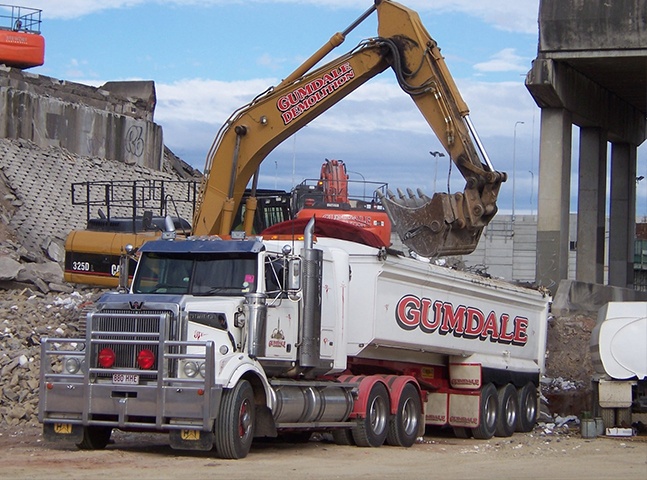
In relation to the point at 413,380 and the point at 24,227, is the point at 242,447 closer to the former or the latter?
the point at 413,380

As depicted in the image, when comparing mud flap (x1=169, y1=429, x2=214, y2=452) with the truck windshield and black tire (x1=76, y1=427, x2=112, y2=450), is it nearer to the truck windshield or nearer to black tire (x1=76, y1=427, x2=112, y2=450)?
black tire (x1=76, y1=427, x2=112, y2=450)

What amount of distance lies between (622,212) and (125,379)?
119 feet

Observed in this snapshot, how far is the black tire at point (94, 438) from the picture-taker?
1380 centimetres

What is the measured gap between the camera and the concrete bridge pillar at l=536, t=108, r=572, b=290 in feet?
110

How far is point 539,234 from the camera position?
34.1 metres

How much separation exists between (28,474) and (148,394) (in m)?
1.86

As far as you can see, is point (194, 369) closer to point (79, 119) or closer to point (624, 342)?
point (624, 342)

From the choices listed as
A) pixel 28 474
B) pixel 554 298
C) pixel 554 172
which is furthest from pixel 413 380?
pixel 554 172

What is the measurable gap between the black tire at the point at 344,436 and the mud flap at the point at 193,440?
3.44 metres

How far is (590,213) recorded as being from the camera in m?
42.0

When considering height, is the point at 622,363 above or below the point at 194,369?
below

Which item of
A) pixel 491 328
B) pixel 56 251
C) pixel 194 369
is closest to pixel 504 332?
pixel 491 328

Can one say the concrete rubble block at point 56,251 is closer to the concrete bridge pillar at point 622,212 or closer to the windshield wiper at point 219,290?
the concrete bridge pillar at point 622,212

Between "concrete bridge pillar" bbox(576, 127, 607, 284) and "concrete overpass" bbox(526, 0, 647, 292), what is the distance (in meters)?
0.04
